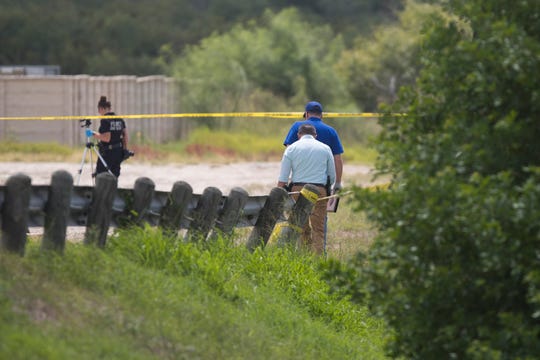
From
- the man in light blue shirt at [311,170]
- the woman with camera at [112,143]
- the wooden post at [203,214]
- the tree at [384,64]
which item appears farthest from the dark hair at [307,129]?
the tree at [384,64]

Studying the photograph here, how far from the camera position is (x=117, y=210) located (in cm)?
794

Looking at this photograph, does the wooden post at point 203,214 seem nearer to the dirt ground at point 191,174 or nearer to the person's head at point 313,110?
the person's head at point 313,110

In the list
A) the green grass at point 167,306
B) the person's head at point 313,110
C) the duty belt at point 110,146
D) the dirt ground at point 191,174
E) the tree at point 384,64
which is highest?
the tree at point 384,64

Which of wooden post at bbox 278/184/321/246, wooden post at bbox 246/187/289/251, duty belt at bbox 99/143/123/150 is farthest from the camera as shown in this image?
duty belt at bbox 99/143/123/150

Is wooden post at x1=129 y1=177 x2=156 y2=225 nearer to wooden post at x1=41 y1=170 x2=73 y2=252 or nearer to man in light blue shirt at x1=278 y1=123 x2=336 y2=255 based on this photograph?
wooden post at x1=41 y1=170 x2=73 y2=252

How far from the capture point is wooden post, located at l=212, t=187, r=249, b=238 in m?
9.05

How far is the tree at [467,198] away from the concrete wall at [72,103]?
78.7ft

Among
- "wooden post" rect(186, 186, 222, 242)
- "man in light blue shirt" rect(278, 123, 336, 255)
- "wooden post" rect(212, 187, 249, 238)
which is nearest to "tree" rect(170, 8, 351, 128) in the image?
"man in light blue shirt" rect(278, 123, 336, 255)

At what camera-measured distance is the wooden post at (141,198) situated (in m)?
7.90

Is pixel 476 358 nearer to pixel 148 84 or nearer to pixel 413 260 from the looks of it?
pixel 413 260

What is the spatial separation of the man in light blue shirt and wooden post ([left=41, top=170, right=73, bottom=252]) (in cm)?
424

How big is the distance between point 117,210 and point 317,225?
12.8 ft

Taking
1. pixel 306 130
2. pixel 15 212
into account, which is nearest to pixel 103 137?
pixel 306 130

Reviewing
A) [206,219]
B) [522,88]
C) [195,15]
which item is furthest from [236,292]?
[195,15]
